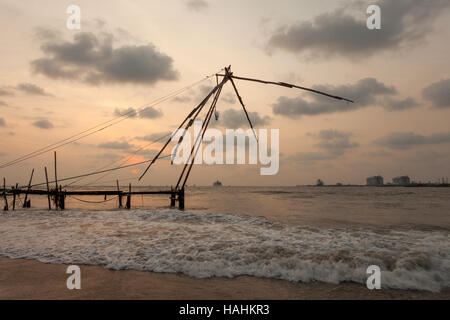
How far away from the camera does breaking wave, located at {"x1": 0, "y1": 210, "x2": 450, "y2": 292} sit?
21.9 feet

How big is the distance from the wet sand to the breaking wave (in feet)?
1.26

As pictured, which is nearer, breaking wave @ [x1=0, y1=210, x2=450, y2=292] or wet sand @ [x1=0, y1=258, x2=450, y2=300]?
wet sand @ [x1=0, y1=258, x2=450, y2=300]

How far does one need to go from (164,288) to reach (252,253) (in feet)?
11.2

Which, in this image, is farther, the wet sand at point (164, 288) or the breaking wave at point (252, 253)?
the breaking wave at point (252, 253)

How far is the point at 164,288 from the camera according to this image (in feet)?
18.7

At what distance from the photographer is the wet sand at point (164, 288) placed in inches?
210

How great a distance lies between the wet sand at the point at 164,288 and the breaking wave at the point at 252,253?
0.38 metres

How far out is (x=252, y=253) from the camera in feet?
27.2

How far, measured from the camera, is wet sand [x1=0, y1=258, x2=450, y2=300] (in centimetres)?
534

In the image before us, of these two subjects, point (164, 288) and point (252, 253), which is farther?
point (252, 253)
